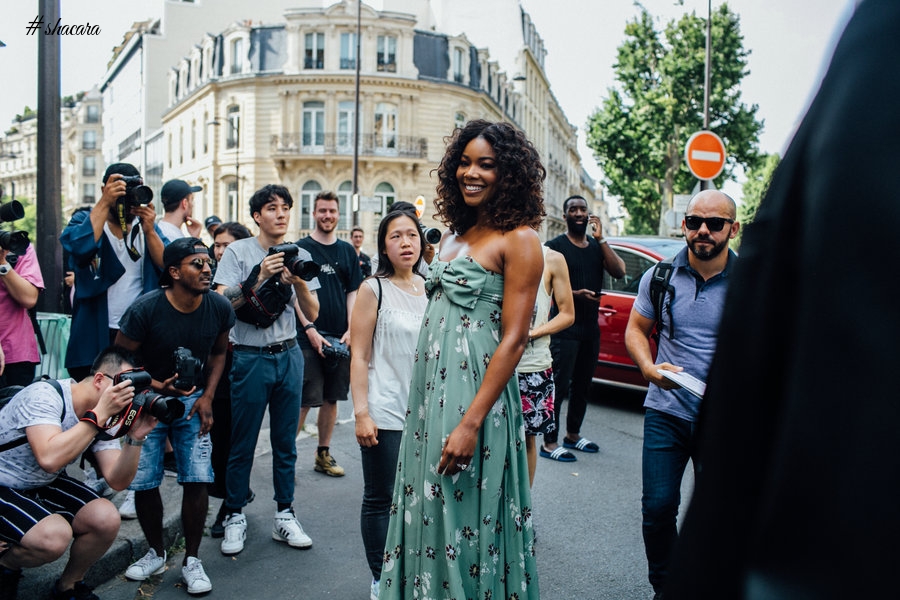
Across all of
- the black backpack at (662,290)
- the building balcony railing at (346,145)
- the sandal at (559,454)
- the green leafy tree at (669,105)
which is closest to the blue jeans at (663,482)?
the black backpack at (662,290)

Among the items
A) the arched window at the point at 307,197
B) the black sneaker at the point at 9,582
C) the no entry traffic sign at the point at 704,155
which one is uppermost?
the arched window at the point at 307,197

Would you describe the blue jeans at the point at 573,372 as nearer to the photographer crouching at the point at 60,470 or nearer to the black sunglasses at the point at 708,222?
the black sunglasses at the point at 708,222

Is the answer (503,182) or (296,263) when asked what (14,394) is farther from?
(503,182)

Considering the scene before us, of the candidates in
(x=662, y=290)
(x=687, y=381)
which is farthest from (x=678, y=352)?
(x=687, y=381)

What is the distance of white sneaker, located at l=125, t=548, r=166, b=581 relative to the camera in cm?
408

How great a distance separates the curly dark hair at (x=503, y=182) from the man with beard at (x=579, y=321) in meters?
3.59

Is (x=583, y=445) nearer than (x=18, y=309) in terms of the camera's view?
No

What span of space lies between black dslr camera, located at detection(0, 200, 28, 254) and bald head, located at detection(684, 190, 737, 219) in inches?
149

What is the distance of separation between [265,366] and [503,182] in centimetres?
237

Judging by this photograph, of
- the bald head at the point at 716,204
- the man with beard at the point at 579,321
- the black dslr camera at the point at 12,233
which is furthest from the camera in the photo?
the man with beard at the point at 579,321

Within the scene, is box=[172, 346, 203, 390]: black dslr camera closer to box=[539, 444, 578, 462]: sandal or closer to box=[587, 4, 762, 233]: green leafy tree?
box=[539, 444, 578, 462]: sandal

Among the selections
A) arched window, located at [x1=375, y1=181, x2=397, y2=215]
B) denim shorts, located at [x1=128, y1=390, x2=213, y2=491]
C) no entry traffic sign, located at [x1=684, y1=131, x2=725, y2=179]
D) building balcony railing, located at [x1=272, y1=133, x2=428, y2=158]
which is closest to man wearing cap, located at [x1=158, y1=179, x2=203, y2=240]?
denim shorts, located at [x1=128, y1=390, x2=213, y2=491]

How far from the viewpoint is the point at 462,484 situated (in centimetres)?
273

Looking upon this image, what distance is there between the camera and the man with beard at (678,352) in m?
3.56
